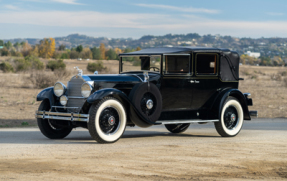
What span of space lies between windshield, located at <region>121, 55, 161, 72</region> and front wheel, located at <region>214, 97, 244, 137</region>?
79.1 inches

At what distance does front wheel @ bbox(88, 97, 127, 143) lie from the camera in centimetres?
923

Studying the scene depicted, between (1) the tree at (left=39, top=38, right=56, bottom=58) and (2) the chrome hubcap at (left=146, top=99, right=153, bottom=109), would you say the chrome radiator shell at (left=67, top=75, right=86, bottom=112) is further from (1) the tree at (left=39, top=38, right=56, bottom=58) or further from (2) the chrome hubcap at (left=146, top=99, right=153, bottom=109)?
(1) the tree at (left=39, top=38, right=56, bottom=58)

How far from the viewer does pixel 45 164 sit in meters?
7.38

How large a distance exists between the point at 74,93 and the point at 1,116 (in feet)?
25.8

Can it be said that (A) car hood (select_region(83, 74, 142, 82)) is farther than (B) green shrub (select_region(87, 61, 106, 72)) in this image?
No

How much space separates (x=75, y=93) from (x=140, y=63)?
187 centimetres

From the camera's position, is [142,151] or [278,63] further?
[278,63]

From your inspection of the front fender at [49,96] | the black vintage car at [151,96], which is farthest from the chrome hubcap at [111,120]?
the front fender at [49,96]

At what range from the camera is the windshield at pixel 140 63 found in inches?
423

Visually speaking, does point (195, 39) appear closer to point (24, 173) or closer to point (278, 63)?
point (278, 63)

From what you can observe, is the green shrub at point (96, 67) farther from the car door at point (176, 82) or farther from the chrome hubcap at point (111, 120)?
the chrome hubcap at point (111, 120)

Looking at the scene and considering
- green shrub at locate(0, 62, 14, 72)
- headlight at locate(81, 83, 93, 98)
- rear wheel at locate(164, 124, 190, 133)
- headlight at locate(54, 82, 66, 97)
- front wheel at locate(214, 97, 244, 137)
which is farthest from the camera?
green shrub at locate(0, 62, 14, 72)

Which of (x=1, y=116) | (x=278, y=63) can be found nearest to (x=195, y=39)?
(x=278, y=63)

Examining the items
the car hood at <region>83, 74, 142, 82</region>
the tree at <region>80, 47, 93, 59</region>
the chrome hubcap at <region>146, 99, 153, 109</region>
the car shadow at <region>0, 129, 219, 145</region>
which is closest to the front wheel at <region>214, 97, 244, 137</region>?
the car shadow at <region>0, 129, 219, 145</region>
